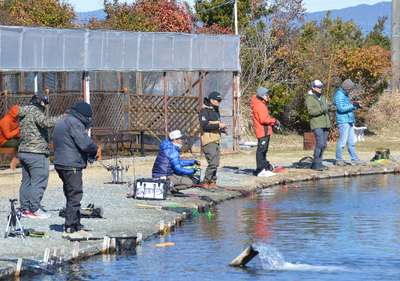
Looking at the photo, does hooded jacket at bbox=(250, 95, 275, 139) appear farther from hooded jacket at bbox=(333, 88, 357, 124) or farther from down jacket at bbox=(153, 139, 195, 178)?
down jacket at bbox=(153, 139, 195, 178)

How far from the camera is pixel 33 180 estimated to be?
8.91 metres

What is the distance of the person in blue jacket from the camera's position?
1100cm

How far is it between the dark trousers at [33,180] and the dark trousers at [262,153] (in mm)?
5587

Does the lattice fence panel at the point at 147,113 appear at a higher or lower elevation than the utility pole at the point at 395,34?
lower

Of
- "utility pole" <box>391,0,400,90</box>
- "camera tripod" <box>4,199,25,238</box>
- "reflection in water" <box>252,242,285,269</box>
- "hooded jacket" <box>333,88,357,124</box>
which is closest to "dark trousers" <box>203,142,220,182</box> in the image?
"hooded jacket" <box>333,88,357,124</box>

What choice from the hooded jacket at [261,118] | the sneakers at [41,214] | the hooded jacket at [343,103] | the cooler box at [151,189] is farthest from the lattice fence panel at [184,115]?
the sneakers at [41,214]

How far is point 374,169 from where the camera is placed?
15.3 metres

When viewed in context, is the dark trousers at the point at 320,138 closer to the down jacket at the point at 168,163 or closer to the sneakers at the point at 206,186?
the sneakers at the point at 206,186

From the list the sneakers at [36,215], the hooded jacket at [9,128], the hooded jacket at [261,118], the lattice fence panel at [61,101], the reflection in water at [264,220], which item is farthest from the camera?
the lattice fence panel at [61,101]

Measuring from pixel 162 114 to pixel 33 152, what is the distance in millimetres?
11283

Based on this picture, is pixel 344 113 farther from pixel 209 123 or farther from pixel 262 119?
pixel 209 123

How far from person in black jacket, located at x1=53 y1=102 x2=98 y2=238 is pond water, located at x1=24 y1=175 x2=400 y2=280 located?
706 millimetres

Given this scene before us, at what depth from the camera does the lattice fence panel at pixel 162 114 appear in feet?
65.2

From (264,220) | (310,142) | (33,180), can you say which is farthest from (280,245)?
(310,142)
